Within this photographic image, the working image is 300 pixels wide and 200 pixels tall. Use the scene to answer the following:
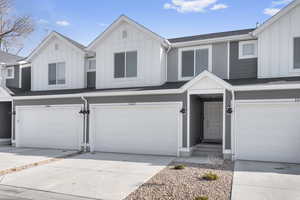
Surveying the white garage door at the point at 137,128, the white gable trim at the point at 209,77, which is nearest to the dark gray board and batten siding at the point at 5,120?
the white garage door at the point at 137,128

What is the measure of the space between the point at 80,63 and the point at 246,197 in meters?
11.9

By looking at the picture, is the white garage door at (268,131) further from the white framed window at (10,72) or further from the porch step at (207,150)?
the white framed window at (10,72)

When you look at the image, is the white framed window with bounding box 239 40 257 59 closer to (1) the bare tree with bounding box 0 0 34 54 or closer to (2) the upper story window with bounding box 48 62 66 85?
(2) the upper story window with bounding box 48 62 66 85

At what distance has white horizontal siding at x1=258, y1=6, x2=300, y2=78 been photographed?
10.9 m

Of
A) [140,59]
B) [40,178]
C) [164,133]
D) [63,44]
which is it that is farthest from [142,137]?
[63,44]

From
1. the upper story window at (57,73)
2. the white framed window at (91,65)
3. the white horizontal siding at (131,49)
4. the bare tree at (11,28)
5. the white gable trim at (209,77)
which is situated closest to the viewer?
the white gable trim at (209,77)

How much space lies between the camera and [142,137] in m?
12.0

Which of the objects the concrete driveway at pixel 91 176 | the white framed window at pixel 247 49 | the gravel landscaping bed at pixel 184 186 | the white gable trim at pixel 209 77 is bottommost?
the concrete driveway at pixel 91 176

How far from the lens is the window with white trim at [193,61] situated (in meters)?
12.5

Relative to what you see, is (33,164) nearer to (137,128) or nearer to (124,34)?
(137,128)

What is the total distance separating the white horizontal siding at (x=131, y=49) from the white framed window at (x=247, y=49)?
3.93m

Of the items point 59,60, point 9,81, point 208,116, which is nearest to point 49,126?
point 59,60

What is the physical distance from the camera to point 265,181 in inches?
281

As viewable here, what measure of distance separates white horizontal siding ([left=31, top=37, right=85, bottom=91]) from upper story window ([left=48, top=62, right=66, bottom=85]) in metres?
0.21
